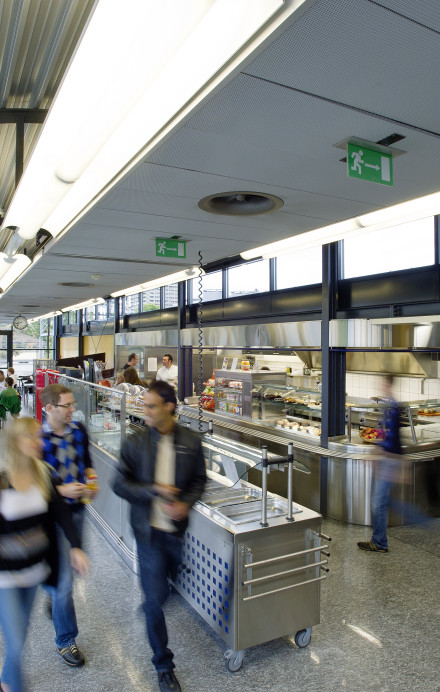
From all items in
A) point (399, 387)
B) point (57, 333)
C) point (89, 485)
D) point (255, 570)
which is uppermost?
point (57, 333)

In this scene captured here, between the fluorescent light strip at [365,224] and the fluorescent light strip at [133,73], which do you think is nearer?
the fluorescent light strip at [133,73]

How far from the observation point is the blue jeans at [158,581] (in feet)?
8.55

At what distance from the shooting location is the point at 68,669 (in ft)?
9.37

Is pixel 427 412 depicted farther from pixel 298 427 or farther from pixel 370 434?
pixel 298 427

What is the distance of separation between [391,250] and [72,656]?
16.1ft

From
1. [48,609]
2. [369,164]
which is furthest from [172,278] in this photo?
[369,164]

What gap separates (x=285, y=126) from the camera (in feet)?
7.48

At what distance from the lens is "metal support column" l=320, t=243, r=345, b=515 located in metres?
5.75

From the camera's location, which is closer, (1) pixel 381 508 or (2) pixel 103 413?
(1) pixel 381 508

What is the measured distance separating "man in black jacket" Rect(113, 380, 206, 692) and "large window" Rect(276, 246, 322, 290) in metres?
4.29

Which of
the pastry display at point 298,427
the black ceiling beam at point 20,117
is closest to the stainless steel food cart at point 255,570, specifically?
the pastry display at point 298,427

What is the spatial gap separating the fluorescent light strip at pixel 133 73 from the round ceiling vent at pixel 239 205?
101 cm

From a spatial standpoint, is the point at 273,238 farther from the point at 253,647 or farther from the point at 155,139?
the point at 253,647

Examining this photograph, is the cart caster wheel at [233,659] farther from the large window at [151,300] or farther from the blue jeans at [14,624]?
the large window at [151,300]
